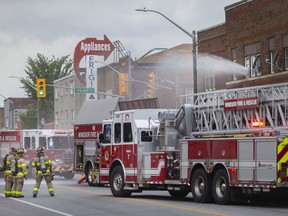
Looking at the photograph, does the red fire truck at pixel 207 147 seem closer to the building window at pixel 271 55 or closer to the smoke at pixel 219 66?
the building window at pixel 271 55

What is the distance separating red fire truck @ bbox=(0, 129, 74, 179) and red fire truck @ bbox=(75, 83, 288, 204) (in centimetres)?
1471

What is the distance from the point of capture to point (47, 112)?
9981 centimetres

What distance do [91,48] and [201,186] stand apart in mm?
55687

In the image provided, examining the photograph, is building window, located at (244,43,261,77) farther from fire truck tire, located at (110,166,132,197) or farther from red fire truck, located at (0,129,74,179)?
fire truck tire, located at (110,166,132,197)

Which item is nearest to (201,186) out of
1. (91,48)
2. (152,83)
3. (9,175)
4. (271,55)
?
(9,175)

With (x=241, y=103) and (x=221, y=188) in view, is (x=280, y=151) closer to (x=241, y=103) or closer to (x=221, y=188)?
Result: (x=221, y=188)

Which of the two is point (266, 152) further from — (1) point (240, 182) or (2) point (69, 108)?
(2) point (69, 108)

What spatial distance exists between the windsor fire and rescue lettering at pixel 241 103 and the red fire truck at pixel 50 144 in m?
20.2

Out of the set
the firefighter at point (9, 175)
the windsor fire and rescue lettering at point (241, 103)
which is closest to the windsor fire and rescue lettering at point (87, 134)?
the firefighter at point (9, 175)

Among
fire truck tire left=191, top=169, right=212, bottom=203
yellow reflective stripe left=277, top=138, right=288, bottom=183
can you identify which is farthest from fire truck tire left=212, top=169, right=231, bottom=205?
yellow reflective stripe left=277, top=138, right=288, bottom=183

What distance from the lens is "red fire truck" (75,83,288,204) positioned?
1894 cm

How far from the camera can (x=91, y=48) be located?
75.9m

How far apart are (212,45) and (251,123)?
90.4ft

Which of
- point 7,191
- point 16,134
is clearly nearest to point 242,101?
point 7,191
